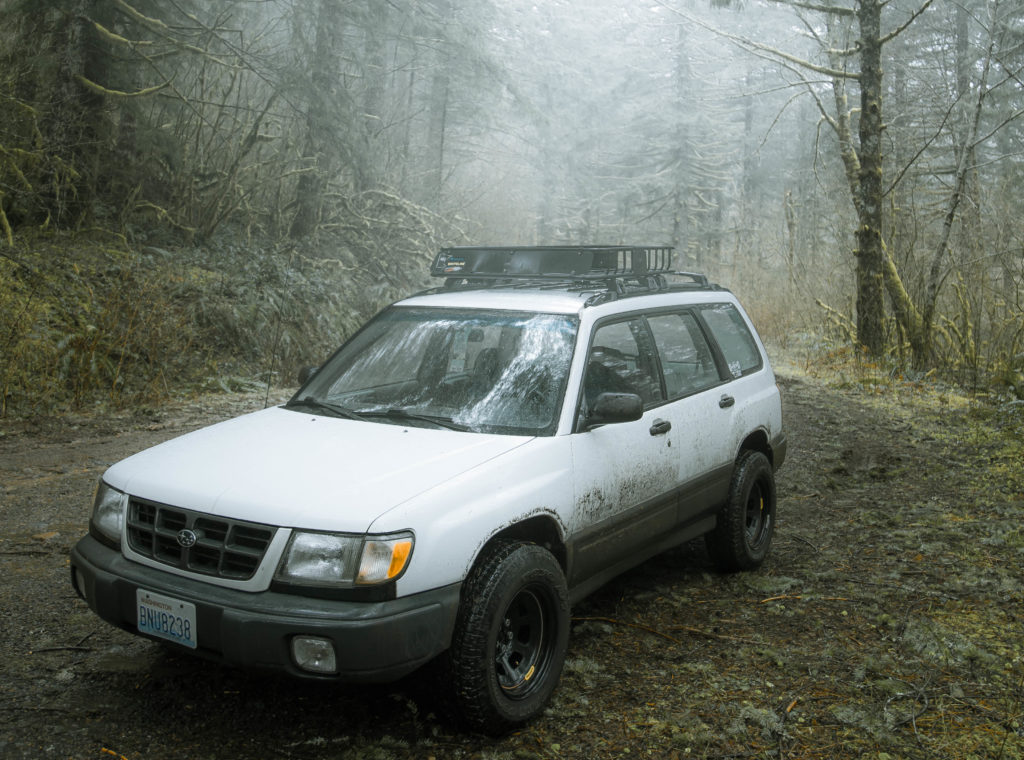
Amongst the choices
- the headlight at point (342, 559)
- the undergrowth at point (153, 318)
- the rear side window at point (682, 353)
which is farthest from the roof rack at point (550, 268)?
the undergrowth at point (153, 318)

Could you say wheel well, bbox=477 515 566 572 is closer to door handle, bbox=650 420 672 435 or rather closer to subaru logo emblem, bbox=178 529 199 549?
door handle, bbox=650 420 672 435

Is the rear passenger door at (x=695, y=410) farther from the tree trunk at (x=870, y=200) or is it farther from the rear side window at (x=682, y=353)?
the tree trunk at (x=870, y=200)

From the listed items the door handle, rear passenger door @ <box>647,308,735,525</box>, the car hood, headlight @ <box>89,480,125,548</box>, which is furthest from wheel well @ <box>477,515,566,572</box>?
headlight @ <box>89,480,125,548</box>

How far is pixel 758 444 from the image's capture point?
5828 mm

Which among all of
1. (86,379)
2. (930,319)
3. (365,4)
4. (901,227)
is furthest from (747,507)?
(365,4)

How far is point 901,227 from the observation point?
14406 mm

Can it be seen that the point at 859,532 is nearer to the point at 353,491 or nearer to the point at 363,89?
the point at 353,491

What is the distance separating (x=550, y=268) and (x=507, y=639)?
2.51 meters

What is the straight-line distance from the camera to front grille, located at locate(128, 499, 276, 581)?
3123 millimetres

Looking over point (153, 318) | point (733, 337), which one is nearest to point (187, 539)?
point (733, 337)

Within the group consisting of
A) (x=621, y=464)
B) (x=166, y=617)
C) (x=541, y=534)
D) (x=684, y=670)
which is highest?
(x=621, y=464)

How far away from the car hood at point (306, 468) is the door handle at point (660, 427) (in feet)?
3.24

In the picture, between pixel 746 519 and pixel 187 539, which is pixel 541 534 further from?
pixel 746 519

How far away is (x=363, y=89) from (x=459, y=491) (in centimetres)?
1804
